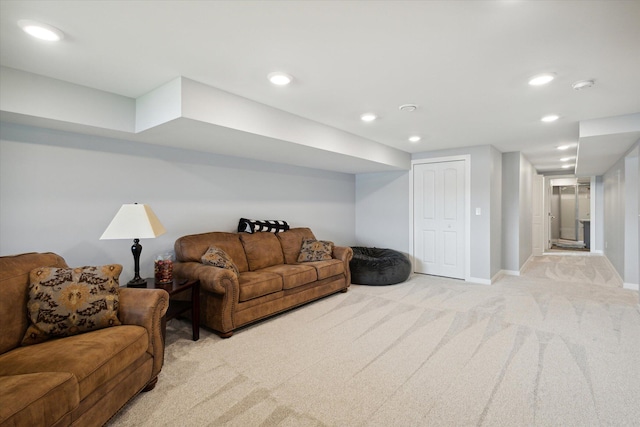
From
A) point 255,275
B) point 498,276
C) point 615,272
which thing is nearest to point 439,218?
point 498,276

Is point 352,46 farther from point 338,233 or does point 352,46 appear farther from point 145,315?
point 338,233

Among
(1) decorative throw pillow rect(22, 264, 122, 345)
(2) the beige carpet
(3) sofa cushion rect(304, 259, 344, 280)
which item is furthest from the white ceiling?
(2) the beige carpet

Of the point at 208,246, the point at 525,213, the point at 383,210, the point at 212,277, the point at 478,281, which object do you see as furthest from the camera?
the point at 525,213

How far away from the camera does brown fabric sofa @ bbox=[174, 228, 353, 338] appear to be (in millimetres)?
3047

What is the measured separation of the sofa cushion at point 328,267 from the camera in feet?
13.6

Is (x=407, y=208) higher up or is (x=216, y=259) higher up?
(x=407, y=208)

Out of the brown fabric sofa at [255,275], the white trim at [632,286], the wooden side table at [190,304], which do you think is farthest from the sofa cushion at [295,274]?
the white trim at [632,286]

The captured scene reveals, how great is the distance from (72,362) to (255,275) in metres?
2.03

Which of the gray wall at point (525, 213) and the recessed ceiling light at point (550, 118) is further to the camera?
the gray wall at point (525, 213)

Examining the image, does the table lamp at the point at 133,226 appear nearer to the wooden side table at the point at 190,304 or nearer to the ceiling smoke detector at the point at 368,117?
the wooden side table at the point at 190,304

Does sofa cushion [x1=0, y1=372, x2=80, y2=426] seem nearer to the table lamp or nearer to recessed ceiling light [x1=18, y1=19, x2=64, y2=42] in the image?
the table lamp

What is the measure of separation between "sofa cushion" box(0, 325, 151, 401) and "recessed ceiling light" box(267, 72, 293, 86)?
203cm

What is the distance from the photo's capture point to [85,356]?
65.3 inches

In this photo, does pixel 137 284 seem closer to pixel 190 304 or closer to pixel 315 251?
pixel 190 304
